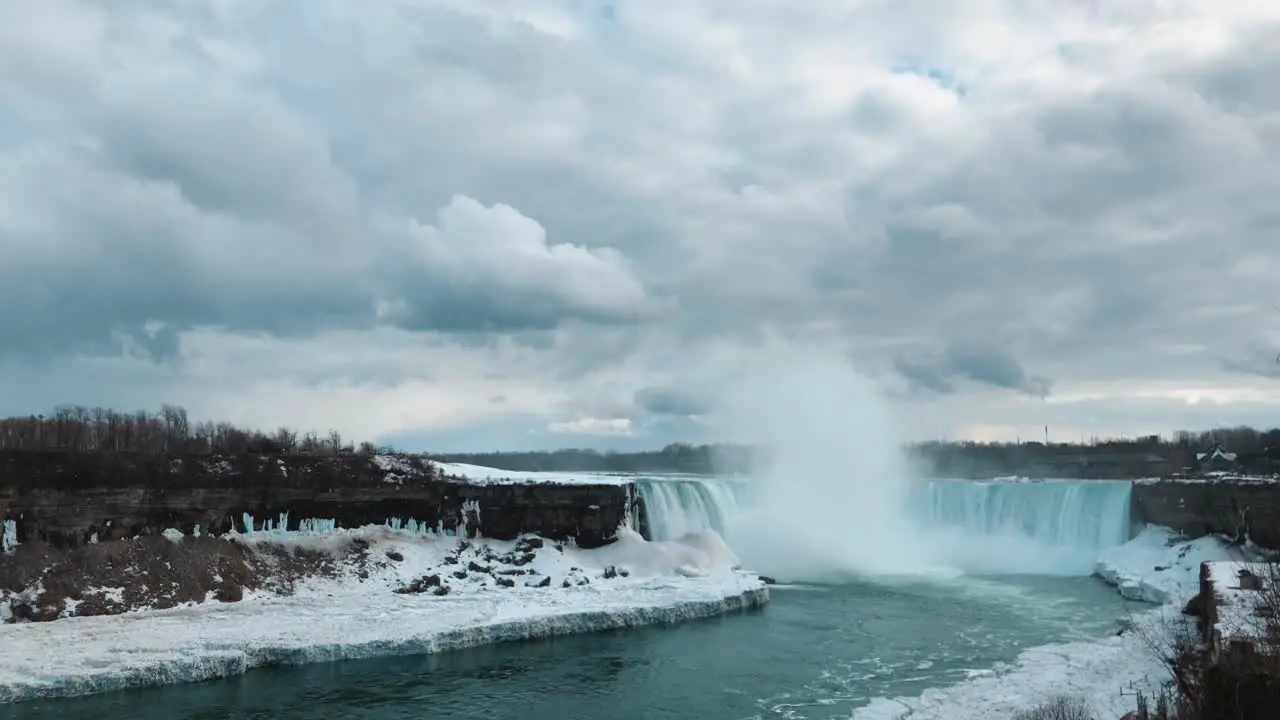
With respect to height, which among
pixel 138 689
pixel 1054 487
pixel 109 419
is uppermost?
pixel 109 419

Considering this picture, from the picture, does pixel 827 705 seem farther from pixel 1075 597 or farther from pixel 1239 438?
pixel 1239 438

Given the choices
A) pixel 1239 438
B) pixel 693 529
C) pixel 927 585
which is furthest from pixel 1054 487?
pixel 1239 438

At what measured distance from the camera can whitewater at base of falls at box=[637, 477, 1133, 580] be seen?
4481cm

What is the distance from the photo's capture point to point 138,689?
21.8m

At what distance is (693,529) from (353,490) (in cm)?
1668

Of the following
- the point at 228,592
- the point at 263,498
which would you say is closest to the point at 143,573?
the point at 228,592

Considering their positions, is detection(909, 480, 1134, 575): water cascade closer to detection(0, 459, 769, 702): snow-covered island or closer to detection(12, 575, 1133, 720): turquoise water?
detection(12, 575, 1133, 720): turquoise water

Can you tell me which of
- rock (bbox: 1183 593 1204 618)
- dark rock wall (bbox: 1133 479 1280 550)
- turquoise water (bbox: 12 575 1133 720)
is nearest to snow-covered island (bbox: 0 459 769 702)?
turquoise water (bbox: 12 575 1133 720)

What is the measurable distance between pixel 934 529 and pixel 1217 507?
15066 millimetres

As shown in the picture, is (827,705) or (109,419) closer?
(827,705)

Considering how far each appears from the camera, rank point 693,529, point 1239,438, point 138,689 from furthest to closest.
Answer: point 1239,438 → point 693,529 → point 138,689

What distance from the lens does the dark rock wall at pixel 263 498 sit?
31609 mm

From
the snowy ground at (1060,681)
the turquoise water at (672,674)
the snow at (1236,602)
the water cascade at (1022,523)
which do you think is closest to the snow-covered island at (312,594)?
the turquoise water at (672,674)

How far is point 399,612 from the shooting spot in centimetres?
2953
